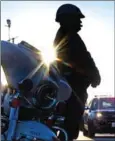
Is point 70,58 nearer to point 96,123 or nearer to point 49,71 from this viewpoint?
point 49,71

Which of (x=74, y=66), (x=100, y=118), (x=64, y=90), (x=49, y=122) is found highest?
(x=74, y=66)

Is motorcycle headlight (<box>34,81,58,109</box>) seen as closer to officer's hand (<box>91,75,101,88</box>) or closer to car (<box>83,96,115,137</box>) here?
officer's hand (<box>91,75,101,88</box>)

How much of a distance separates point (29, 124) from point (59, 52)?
849mm

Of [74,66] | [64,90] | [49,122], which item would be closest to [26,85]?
[64,90]

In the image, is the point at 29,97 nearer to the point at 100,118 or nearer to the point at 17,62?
the point at 17,62

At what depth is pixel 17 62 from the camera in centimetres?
555

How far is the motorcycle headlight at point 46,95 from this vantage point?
5.60m

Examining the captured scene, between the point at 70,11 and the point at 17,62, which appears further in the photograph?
the point at 70,11

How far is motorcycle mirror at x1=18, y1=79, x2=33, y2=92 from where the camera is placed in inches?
217

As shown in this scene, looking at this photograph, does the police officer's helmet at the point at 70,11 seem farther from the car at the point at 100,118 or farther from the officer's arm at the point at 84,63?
the car at the point at 100,118

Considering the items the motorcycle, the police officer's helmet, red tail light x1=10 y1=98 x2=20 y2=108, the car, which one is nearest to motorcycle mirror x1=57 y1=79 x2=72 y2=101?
the motorcycle

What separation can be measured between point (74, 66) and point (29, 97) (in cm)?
59

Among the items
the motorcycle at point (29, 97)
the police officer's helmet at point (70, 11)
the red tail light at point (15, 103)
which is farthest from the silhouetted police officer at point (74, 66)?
the red tail light at point (15, 103)

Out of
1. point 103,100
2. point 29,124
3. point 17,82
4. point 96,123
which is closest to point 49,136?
point 29,124
